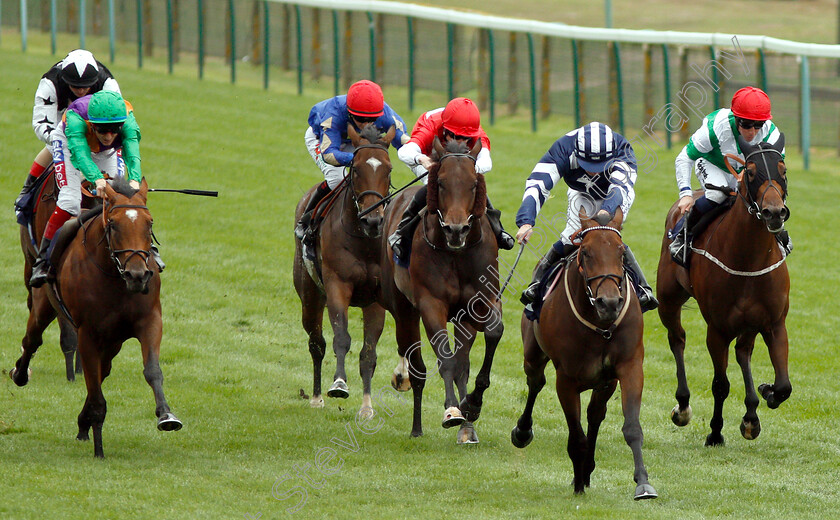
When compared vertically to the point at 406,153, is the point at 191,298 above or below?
below

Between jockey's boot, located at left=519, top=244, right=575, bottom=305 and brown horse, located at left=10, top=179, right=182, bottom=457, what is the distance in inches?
90.7

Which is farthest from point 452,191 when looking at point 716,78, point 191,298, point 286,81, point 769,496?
point 286,81

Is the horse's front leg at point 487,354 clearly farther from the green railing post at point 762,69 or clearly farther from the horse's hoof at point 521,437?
the green railing post at point 762,69

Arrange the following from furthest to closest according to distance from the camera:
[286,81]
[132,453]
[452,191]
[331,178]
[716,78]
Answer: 1. [286,81]
2. [716,78]
3. [331,178]
4. [132,453]
5. [452,191]

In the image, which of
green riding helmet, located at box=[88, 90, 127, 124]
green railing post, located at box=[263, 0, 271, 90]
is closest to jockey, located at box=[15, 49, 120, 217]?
green riding helmet, located at box=[88, 90, 127, 124]

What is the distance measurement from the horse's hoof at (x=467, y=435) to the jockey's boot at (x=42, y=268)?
3108mm

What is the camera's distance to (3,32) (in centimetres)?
2584

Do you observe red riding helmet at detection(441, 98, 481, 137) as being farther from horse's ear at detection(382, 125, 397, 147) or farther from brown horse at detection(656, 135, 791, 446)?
brown horse at detection(656, 135, 791, 446)

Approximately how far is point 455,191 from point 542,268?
0.75 m

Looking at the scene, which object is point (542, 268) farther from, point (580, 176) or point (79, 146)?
point (79, 146)

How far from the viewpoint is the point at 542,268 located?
7.38 meters

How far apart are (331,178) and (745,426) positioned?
11.9 ft

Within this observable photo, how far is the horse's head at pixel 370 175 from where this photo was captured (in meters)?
8.05

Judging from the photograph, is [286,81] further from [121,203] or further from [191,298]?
[121,203]
